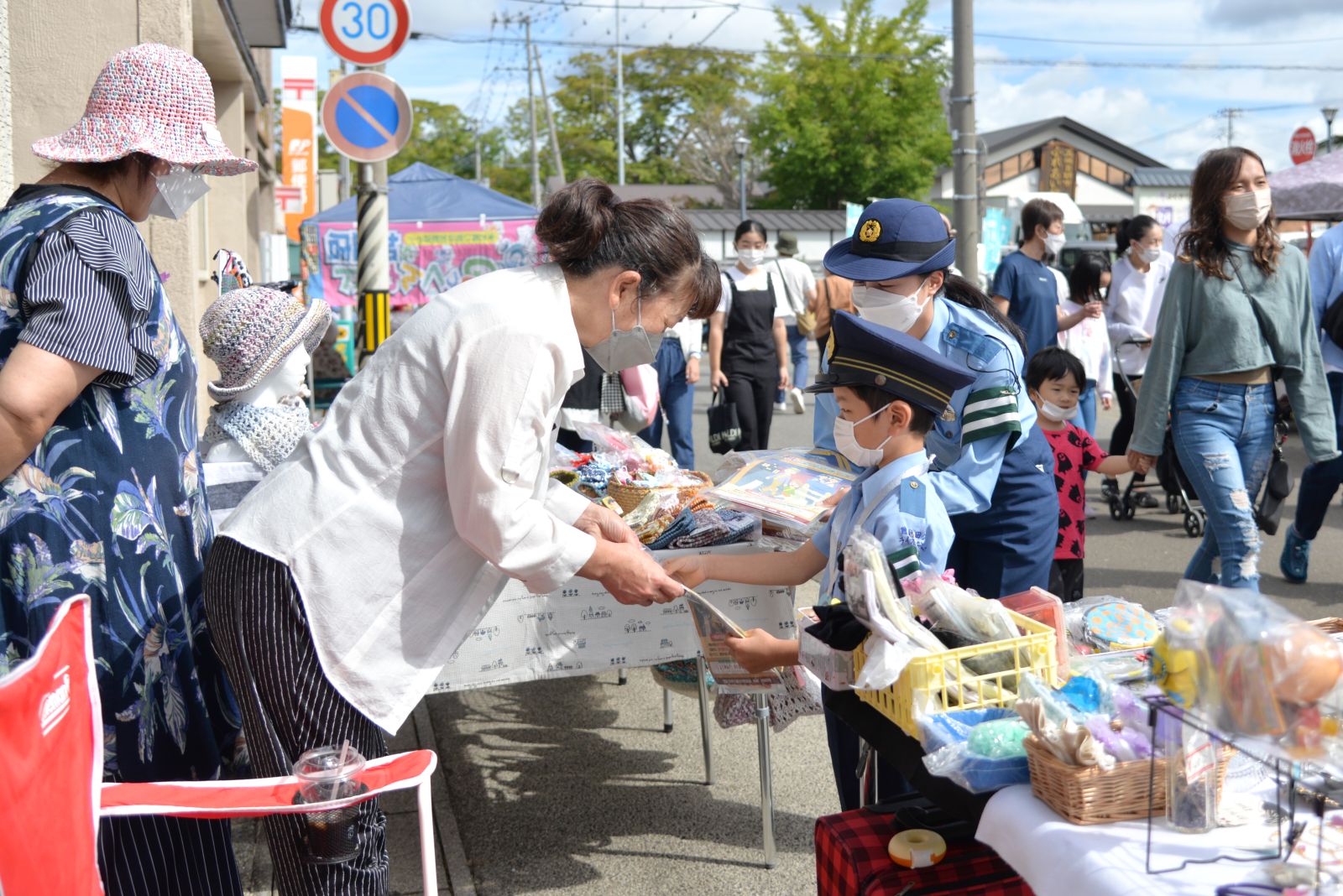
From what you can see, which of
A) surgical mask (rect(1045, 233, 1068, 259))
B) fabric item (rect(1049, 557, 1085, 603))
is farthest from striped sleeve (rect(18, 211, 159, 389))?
surgical mask (rect(1045, 233, 1068, 259))

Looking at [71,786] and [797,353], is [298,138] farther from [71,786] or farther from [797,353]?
[71,786]

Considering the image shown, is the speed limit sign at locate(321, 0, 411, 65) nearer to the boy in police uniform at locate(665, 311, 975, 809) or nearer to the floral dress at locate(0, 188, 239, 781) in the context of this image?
the floral dress at locate(0, 188, 239, 781)

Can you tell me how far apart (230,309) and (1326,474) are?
216 inches

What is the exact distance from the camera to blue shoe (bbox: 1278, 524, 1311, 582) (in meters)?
6.86

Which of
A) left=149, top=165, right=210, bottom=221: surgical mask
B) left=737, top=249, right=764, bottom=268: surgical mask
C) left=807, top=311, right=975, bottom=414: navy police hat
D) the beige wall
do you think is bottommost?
left=807, top=311, right=975, bottom=414: navy police hat

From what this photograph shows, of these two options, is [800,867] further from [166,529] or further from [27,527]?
[27,527]

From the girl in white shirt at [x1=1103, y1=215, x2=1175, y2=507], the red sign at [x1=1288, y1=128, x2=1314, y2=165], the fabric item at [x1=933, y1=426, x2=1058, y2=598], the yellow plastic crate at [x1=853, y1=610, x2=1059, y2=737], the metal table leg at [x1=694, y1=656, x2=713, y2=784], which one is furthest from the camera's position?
the red sign at [x1=1288, y1=128, x2=1314, y2=165]

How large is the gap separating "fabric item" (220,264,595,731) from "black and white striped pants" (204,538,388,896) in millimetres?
35

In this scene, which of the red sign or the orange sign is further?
A: the red sign

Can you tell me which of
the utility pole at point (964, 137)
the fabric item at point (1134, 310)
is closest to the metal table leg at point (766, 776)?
the fabric item at point (1134, 310)

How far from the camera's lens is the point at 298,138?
1947 cm

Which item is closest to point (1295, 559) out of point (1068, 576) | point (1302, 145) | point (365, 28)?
point (1068, 576)

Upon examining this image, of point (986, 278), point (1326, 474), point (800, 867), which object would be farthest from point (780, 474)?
point (986, 278)

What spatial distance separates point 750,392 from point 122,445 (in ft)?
21.8
